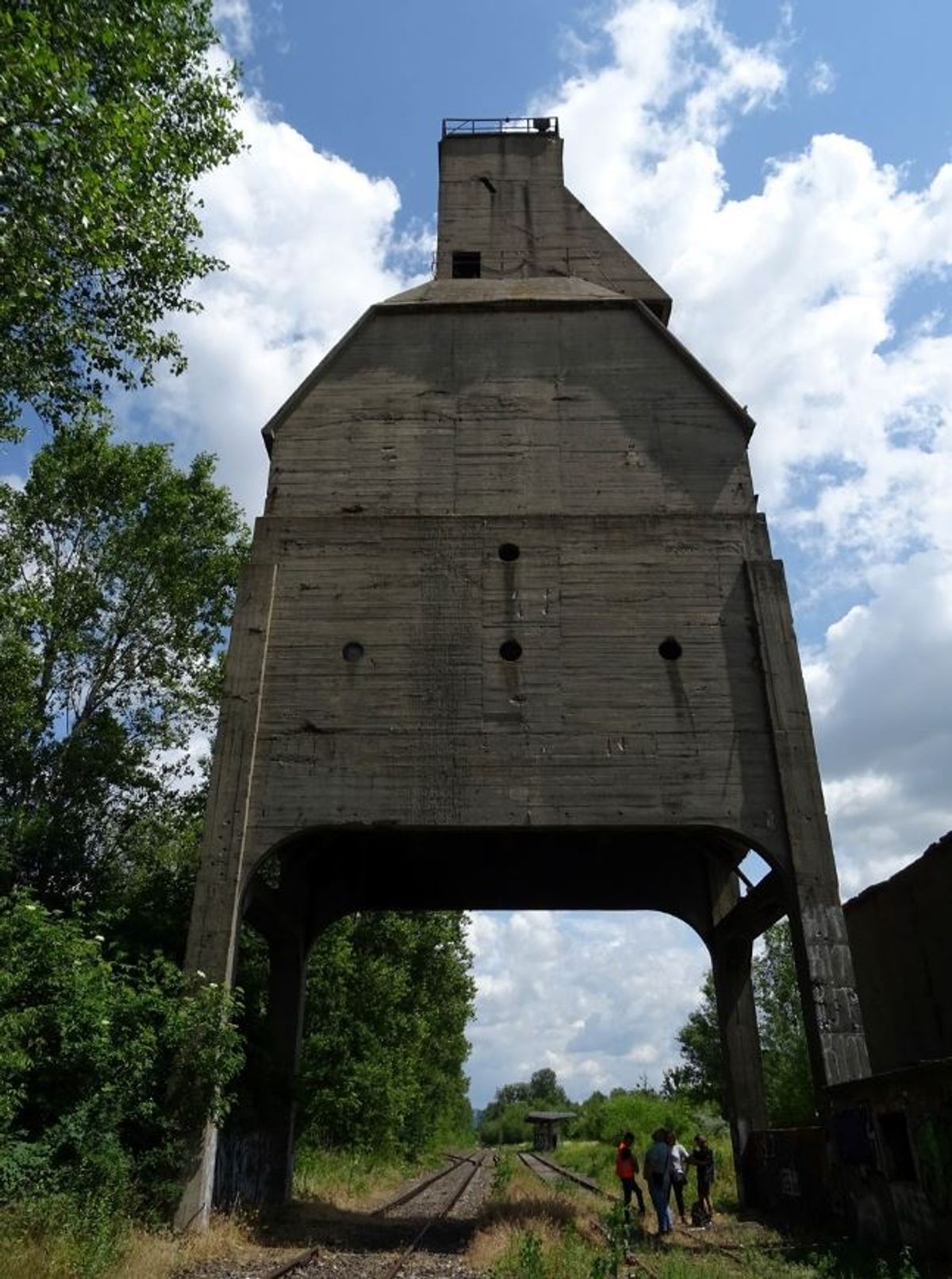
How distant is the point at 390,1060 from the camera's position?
31.4m

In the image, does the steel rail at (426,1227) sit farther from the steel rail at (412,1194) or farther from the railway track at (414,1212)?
the steel rail at (412,1194)

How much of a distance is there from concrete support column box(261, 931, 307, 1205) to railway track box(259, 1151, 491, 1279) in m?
2.59

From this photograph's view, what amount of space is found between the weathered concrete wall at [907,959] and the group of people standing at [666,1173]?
360 centimetres

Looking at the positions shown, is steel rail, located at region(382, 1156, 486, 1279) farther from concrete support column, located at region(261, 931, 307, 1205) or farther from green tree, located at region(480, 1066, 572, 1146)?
green tree, located at region(480, 1066, 572, 1146)

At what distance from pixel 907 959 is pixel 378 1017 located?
65.9 ft

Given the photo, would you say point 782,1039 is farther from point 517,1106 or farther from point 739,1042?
point 517,1106

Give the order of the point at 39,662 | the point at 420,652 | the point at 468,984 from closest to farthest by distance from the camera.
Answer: the point at 420,652, the point at 39,662, the point at 468,984

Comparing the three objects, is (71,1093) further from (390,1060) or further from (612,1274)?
(390,1060)

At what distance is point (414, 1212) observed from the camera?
1992cm

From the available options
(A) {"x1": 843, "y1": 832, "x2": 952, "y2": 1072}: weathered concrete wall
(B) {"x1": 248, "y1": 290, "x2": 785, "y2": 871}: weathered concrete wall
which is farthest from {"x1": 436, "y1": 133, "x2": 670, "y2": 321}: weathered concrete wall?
(A) {"x1": 843, "y1": 832, "x2": 952, "y2": 1072}: weathered concrete wall

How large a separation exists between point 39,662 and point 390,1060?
746 inches

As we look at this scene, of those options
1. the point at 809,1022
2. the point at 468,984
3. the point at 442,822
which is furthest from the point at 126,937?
the point at 468,984

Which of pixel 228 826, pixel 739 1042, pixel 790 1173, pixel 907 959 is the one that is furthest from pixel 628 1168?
pixel 228 826

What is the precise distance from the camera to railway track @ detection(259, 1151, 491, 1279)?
382 inches
